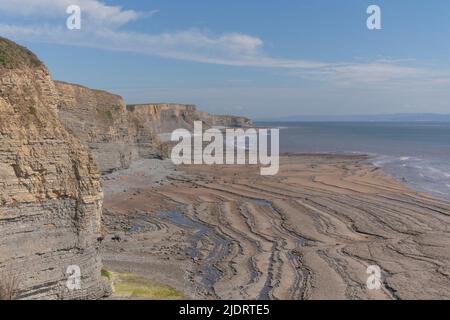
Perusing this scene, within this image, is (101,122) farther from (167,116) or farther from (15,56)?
(167,116)

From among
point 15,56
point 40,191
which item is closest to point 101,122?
point 15,56

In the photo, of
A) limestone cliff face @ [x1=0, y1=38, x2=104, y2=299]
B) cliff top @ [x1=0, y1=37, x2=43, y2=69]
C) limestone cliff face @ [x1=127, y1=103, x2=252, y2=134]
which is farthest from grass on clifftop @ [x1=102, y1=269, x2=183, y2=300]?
limestone cliff face @ [x1=127, y1=103, x2=252, y2=134]

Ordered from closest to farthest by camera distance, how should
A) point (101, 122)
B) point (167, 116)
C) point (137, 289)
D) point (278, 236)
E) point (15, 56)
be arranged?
point (15, 56) → point (137, 289) → point (278, 236) → point (101, 122) → point (167, 116)

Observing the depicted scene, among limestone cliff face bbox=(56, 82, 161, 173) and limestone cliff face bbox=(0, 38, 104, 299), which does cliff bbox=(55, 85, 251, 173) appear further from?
limestone cliff face bbox=(0, 38, 104, 299)

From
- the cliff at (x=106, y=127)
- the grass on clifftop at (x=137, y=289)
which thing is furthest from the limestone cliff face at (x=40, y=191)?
the cliff at (x=106, y=127)

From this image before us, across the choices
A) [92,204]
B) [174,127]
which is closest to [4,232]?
[92,204]
